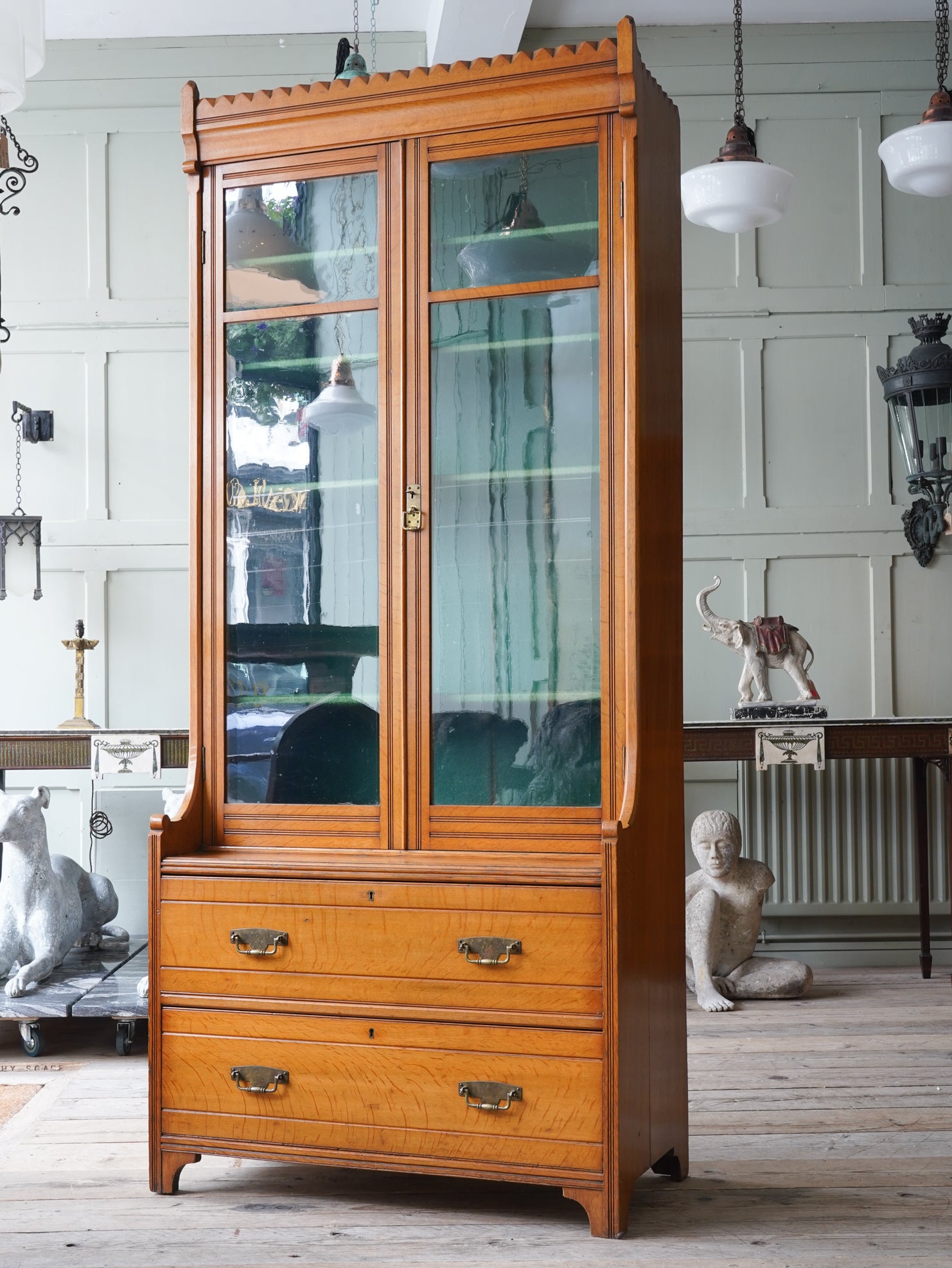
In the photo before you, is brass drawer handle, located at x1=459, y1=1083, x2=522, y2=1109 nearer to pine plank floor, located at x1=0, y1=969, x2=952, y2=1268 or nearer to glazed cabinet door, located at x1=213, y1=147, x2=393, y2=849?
pine plank floor, located at x1=0, y1=969, x2=952, y2=1268

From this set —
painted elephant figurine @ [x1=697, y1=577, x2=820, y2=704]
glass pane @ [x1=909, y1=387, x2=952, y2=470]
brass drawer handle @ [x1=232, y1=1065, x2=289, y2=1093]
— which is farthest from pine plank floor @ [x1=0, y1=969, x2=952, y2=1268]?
glass pane @ [x1=909, y1=387, x2=952, y2=470]

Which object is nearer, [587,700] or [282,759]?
[587,700]

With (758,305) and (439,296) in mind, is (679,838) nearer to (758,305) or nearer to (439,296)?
(439,296)

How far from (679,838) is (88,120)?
3.81 metres

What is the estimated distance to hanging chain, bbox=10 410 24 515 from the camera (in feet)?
15.5

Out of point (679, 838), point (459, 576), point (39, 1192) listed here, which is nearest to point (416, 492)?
point (459, 576)

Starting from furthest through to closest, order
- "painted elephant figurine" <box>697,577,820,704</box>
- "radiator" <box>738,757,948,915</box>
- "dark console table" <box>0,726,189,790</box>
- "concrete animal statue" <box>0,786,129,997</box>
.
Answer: "radiator" <box>738,757,948,915</box> < "painted elephant figurine" <box>697,577,820,704</box> < "dark console table" <box>0,726,189,790</box> < "concrete animal statue" <box>0,786,129,997</box>

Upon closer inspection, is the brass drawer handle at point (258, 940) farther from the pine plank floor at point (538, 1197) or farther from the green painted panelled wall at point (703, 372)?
the green painted panelled wall at point (703, 372)

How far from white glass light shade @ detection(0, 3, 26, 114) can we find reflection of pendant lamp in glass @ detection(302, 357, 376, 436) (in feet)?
2.63

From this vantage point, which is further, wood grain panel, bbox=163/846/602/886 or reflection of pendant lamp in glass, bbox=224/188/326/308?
reflection of pendant lamp in glass, bbox=224/188/326/308

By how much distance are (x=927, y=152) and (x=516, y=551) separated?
1.70m

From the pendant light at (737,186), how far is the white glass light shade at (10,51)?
5.85 feet

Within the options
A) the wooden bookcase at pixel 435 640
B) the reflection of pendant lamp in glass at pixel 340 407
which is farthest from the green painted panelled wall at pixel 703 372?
the reflection of pendant lamp in glass at pixel 340 407

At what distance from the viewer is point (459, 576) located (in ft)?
8.52
